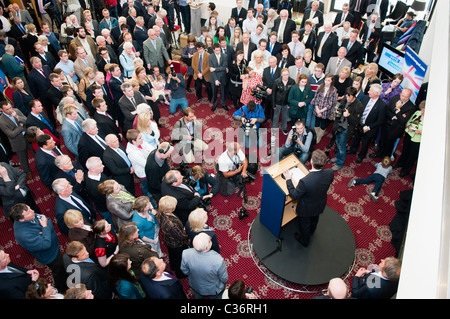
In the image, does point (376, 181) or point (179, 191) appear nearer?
point (179, 191)

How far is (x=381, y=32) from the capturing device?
8047 millimetres

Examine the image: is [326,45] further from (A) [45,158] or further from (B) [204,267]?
(A) [45,158]

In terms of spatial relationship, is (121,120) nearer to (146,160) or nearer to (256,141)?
(146,160)

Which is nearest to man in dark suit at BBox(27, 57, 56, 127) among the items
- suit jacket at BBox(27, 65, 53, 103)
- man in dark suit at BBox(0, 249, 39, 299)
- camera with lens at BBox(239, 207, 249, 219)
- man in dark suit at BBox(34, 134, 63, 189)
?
suit jacket at BBox(27, 65, 53, 103)

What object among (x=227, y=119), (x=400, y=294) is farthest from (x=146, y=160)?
(x=400, y=294)

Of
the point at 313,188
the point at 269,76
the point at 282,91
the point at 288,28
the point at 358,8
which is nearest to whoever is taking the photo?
the point at 313,188

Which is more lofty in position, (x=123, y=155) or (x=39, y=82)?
(x=39, y=82)

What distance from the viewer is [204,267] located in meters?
3.12

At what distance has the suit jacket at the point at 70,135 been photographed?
4.92 meters

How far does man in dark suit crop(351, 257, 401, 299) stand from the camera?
9.71 feet

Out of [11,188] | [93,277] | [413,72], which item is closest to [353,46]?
[413,72]

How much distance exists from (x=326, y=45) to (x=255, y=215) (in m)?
4.68

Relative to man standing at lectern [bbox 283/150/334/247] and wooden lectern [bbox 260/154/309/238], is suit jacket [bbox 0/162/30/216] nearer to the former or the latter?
wooden lectern [bbox 260/154/309/238]

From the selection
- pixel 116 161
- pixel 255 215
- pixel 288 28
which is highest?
pixel 288 28
